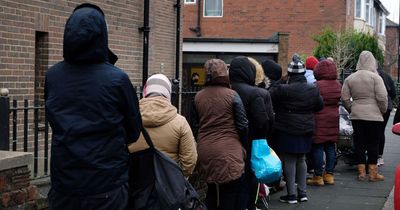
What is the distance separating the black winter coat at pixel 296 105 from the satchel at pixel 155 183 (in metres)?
4.01

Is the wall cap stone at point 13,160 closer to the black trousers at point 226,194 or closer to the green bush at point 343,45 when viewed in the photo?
the black trousers at point 226,194

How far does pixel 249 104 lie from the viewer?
623 cm

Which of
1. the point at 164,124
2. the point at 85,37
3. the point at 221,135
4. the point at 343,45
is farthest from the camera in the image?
the point at 343,45

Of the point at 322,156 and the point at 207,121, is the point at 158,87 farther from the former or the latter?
the point at 322,156

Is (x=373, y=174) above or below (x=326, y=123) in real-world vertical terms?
below

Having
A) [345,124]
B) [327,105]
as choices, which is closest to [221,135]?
[327,105]

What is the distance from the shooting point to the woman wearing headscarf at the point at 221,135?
573 cm

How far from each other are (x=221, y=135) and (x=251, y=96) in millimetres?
636

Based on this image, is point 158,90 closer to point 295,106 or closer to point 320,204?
point 295,106

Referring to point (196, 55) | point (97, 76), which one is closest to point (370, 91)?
point (97, 76)

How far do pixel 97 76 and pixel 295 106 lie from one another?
467 cm

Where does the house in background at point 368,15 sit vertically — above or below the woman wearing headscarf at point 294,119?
above

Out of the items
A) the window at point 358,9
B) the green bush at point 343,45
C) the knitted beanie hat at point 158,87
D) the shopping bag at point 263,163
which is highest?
the window at point 358,9

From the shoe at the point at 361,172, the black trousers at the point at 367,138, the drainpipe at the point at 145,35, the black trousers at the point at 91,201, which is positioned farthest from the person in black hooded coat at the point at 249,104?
the drainpipe at the point at 145,35
